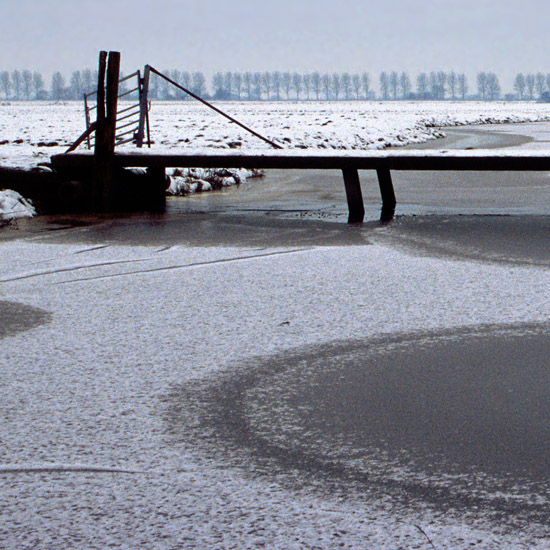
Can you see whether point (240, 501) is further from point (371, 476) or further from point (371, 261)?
point (371, 261)

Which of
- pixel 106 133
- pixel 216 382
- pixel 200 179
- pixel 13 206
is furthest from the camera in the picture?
pixel 200 179

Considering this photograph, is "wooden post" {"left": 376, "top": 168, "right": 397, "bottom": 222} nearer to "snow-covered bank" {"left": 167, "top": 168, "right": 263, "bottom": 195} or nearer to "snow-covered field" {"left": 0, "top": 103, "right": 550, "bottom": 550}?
"snow-covered field" {"left": 0, "top": 103, "right": 550, "bottom": 550}

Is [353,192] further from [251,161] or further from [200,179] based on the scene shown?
[200,179]

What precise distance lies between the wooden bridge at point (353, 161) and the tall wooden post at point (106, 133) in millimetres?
111

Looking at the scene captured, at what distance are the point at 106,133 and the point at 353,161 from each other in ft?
9.39

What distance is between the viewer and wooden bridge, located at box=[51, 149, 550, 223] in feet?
27.7

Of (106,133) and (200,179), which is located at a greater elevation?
(106,133)

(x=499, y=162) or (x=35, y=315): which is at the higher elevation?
(x=499, y=162)

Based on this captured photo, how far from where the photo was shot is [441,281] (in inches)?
213

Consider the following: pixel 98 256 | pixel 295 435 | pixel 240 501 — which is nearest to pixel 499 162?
pixel 98 256

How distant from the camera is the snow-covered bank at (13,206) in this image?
9.30m

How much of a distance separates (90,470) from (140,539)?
0.48 m

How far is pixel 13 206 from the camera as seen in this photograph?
31.0ft

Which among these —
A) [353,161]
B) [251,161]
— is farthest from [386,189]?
[251,161]
